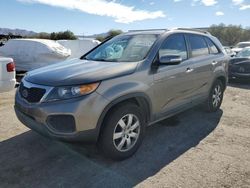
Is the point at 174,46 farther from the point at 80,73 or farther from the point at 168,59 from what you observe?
the point at 80,73

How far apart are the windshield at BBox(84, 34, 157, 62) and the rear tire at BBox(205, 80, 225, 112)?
2.09 metres

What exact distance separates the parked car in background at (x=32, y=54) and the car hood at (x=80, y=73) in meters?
7.30

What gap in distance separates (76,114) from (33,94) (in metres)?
0.76

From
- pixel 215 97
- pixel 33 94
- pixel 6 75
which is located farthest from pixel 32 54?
pixel 33 94

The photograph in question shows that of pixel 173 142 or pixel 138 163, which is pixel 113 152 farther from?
pixel 173 142

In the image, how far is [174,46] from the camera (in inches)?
187

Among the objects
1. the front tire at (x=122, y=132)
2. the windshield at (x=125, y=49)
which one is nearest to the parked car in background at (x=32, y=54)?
the windshield at (x=125, y=49)

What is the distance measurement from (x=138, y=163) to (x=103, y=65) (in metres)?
1.43

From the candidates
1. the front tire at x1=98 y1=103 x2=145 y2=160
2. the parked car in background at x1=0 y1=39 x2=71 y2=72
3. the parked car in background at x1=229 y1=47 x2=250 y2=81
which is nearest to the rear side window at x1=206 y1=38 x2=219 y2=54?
the front tire at x1=98 y1=103 x2=145 y2=160

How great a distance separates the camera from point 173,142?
4617 millimetres

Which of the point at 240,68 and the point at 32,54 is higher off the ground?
the point at 32,54

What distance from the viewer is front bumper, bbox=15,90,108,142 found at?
337 cm

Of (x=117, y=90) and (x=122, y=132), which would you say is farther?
(x=122, y=132)

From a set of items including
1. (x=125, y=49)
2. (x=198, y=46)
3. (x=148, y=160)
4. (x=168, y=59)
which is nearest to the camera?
(x=148, y=160)
